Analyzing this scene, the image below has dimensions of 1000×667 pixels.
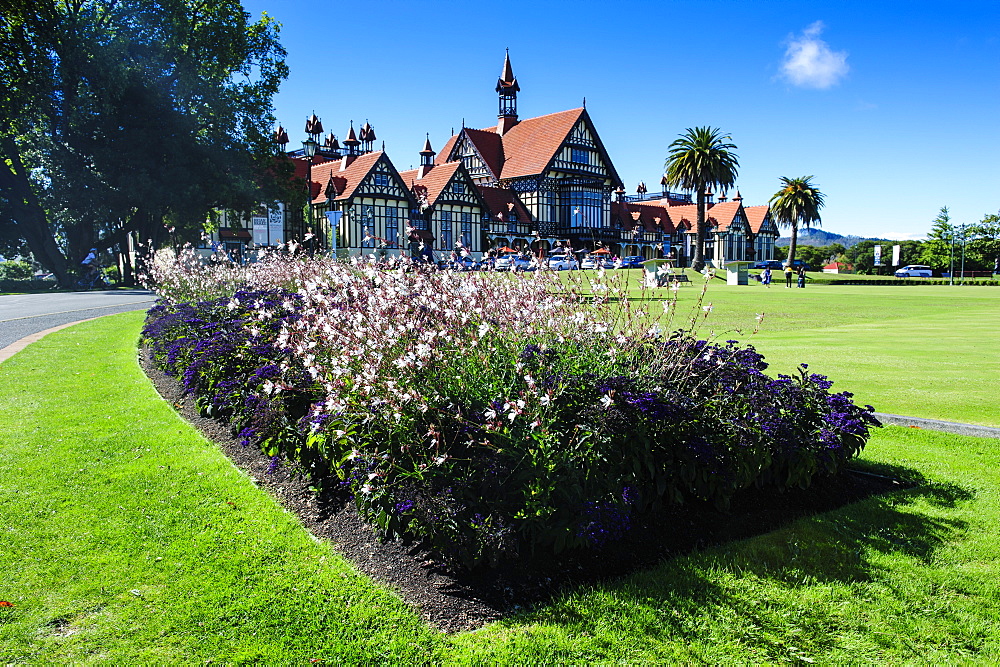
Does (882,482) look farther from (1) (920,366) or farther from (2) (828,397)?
(1) (920,366)

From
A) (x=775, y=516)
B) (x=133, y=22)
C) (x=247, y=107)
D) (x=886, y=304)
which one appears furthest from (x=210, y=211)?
(x=775, y=516)

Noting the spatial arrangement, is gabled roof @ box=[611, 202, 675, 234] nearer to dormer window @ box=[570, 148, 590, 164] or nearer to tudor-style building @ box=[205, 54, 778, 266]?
tudor-style building @ box=[205, 54, 778, 266]

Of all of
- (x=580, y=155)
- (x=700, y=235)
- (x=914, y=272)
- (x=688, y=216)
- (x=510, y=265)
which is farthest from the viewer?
(x=688, y=216)

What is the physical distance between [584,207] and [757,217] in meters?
38.9

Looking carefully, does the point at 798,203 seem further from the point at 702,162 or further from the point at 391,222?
the point at 391,222

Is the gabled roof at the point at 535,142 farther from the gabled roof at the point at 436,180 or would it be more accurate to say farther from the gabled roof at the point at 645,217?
the gabled roof at the point at 645,217

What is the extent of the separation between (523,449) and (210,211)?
41.0 metres

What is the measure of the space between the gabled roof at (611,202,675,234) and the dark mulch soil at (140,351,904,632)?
239 ft

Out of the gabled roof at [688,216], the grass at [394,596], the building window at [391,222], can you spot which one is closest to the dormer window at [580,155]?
the building window at [391,222]

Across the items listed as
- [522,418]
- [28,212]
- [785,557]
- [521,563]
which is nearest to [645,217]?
[28,212]

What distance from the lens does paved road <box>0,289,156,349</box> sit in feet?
48.6

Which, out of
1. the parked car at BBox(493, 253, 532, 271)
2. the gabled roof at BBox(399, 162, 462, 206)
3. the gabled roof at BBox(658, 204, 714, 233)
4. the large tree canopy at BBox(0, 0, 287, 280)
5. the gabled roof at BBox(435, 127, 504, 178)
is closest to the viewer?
the parked car at BBox(493, 253, 532, 271)

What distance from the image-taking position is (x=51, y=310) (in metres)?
20.0

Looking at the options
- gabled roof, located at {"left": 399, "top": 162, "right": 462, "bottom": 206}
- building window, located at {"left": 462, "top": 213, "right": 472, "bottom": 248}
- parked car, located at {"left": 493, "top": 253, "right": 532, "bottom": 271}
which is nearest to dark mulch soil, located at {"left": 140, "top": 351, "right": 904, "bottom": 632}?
parked car, located at {"left": 493, "top": 253, "right": 532, "bottom": 271}
